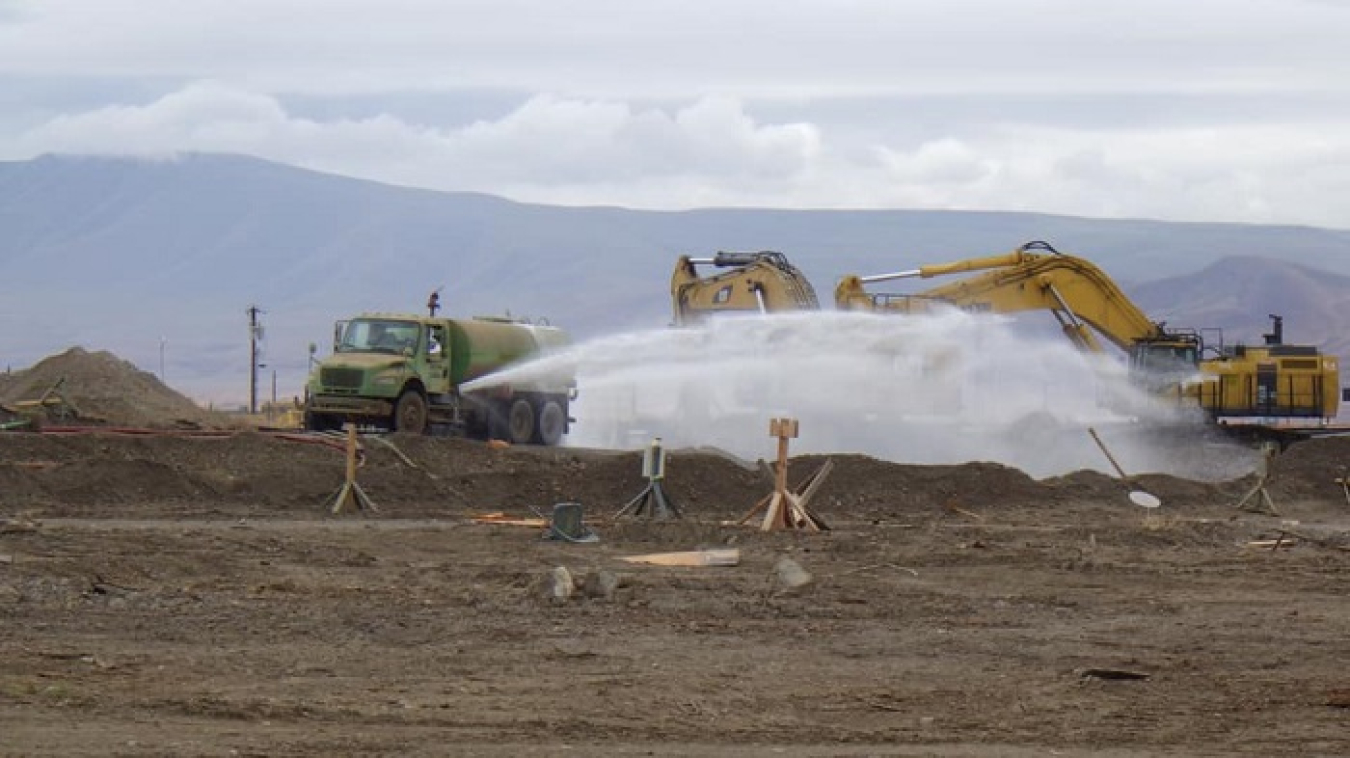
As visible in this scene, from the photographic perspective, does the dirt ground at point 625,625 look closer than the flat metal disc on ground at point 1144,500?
Yes

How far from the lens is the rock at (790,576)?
875 inches

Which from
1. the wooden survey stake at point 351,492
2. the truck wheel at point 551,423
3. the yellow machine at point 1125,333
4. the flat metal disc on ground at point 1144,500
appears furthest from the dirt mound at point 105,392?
the flat metal disc on ground at point 1144,500

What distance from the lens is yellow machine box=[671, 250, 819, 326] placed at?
1857 inches

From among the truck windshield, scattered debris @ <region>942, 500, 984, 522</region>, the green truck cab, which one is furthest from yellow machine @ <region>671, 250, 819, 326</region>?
scattered debris @ <region>942, 500, 984, 522</region>

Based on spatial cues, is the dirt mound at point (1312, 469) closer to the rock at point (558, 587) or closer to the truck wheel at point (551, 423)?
the truck wheel at point (551, 423)

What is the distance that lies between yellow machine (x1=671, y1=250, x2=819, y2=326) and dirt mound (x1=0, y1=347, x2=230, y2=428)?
11.6 m

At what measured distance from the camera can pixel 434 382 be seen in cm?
4697

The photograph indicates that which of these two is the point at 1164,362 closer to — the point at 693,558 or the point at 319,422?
the point at 319,422

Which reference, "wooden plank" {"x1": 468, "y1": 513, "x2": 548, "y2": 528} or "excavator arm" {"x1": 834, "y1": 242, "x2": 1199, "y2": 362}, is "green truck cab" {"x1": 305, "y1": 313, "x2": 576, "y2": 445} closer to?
"excavator arm" {"x1": 834, "y1": 242, "x2": 1199, "y2": 362}

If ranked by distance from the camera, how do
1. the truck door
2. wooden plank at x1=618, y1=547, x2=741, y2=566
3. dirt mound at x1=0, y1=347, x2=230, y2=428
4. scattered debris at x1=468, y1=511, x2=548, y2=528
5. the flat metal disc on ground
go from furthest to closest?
dirt mound at x1=0, y1=347, x2=230, y2=428
the truck door
the flat metal disc on ground
scattered debris at x1=468, y1=511, x2=548, y2=528
wooden plank at x1=618, y1=547, x2=741, y2=566

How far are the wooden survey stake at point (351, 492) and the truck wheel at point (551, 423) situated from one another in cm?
1758

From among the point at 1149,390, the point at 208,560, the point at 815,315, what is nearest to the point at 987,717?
the point at 208,560

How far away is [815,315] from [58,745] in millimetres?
34114

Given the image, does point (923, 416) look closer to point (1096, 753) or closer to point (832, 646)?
point (832, 646)
